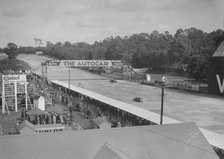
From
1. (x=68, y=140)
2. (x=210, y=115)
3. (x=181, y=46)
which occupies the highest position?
(x=181, y=46)

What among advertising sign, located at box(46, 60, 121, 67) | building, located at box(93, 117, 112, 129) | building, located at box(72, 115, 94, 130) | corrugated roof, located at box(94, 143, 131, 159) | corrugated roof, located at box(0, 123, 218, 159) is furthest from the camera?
advertising sign, located at box(46, 60, 121, 67)

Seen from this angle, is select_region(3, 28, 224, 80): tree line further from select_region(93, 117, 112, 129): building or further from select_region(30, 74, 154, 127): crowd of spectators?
select_region(93, 117, 112, 129): building

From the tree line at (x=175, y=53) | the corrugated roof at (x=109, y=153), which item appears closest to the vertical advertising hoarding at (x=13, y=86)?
the corrugated roof at (x=109, y=153)

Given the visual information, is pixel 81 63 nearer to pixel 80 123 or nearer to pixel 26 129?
pixel 80 123

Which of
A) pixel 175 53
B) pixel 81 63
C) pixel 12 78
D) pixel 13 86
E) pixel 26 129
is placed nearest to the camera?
pixel 26 129

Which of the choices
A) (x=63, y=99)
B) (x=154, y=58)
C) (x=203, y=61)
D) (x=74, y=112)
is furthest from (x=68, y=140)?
(x=154, y=58)

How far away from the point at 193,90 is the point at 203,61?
1580cm

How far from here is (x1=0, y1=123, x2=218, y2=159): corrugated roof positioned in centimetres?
1084

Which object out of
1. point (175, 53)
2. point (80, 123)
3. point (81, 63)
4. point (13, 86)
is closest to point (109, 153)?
point (80, 123)

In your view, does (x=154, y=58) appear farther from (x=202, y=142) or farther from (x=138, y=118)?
(x=202, y=142)

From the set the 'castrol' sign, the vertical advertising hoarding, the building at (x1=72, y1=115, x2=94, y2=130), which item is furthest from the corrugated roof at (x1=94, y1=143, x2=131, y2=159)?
the 'castrol' sign

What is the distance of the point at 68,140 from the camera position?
1144 cm

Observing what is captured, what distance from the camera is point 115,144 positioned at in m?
11.6

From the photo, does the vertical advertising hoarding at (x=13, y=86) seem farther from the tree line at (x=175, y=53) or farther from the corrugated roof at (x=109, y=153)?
the tree line at (x=175, y=53)
